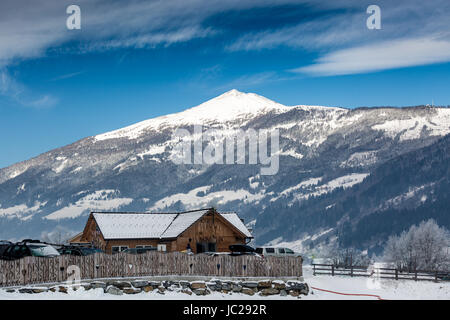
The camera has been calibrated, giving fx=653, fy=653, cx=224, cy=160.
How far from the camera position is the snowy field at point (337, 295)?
44.3m

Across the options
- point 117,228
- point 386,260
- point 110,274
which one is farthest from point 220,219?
point 386,260

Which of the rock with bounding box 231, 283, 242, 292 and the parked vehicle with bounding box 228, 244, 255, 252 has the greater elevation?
the parked vehicle with bounding box 228, 244, 255, 252

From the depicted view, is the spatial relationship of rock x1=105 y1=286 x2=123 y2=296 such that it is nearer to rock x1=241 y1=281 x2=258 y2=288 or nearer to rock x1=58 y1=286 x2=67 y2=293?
rock x1=58 y1=286 x2=67 y2=293

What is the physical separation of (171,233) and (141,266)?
2129 centimetres

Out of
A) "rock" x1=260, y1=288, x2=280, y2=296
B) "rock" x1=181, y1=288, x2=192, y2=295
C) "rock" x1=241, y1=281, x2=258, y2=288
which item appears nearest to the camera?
"rock" x1=181, y1=288, x2=192, y2=295

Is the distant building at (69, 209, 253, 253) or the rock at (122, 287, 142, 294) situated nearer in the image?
the rock at (122, 287, 142, 294)

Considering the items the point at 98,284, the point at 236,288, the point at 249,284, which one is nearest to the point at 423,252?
Answer: the point at 249,284

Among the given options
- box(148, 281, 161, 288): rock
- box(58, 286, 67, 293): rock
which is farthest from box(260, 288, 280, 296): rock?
box(58, 286, 67, 293): rock

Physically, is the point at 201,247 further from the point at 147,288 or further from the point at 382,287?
the point at 147,288

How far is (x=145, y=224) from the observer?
2911 inches

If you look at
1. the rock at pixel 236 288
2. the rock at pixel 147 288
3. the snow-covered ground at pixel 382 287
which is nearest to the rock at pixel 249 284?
the rock at pixel 236 288

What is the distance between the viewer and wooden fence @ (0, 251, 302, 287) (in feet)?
144

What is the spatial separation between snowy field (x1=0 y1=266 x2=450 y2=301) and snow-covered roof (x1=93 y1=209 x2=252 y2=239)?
1300cm
